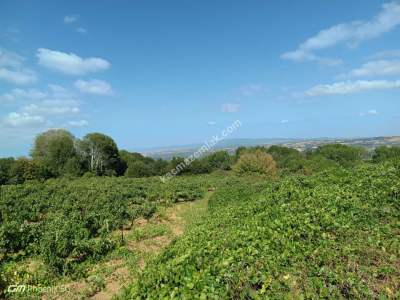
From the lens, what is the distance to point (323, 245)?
548 cm

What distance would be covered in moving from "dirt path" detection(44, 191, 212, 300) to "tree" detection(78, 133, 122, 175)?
49.5m

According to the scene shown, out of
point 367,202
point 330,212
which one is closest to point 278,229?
point 330,212

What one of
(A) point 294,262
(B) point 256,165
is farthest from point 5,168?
(A) point 294,262

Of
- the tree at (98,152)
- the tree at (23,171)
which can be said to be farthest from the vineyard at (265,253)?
the tree at (98,152)

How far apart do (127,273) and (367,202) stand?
753 cm

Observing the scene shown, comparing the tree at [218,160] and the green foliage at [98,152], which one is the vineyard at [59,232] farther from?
the tree at [218,160]

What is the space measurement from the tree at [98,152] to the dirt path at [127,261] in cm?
4953

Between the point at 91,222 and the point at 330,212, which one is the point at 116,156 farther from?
the point at 330,212

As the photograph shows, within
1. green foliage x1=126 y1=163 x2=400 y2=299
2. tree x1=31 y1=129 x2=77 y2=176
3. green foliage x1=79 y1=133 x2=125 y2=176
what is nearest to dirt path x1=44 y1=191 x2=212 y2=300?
green foliage x1=126 y1=163 x2=400 y2=299

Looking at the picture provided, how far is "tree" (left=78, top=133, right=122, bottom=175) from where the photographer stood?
203 ft

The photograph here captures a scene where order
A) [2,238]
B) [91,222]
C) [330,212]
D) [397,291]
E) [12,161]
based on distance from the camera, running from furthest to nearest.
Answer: [12,161]
[91,222]
[2,238]
[330,212]
[397,291]

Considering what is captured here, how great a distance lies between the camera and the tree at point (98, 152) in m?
62.0

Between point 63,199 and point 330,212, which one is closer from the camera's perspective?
point 330,212

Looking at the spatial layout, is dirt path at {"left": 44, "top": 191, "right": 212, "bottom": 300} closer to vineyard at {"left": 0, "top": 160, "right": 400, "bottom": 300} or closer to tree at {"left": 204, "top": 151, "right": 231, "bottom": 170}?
vineyard at {"left": 0, "top": 160, "right": 400, "bottom": 300}
